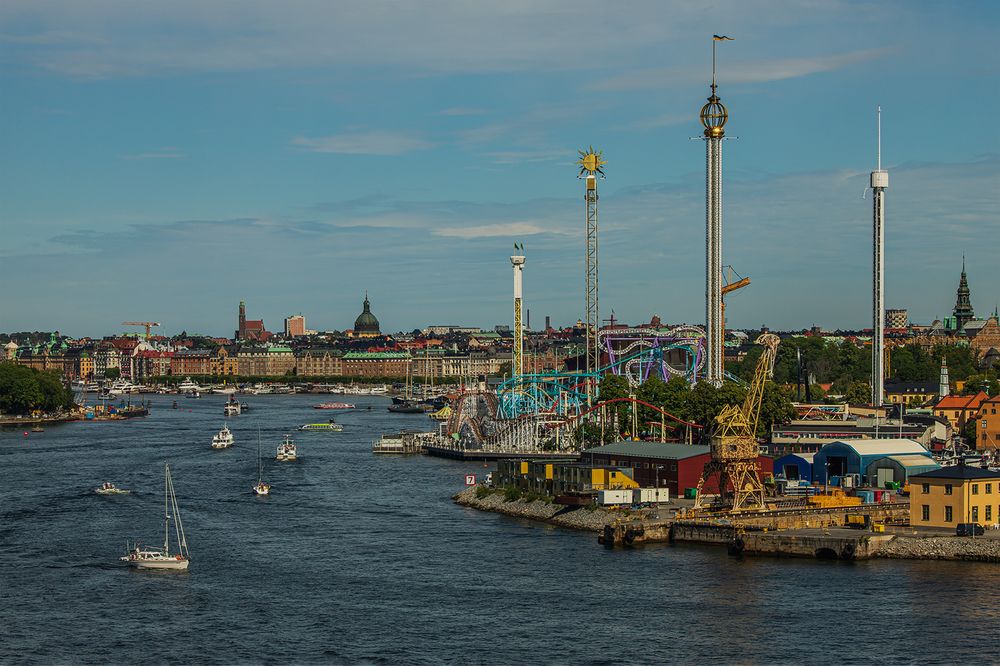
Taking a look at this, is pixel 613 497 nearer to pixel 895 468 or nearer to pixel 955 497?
pixel 955 497

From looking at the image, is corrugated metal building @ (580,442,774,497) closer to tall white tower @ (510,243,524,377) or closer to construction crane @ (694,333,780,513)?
construction crane @ (694,333,780,513)

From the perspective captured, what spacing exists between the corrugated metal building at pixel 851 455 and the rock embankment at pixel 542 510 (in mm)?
13032

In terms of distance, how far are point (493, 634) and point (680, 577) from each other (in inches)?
344

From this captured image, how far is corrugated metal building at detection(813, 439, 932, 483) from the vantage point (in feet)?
202

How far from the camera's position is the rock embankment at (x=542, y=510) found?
2085 inches

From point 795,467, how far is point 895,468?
4.82 metres

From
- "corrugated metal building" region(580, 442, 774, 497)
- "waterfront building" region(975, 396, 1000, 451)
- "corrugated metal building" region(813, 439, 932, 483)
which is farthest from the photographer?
"waterfront building" region(975, 396, 1000, 451)

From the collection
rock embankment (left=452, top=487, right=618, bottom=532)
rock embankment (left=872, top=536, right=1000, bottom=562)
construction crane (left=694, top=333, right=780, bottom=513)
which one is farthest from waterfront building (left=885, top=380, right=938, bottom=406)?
rock embankment (left=872, top=536, right=1000, bottom=562)

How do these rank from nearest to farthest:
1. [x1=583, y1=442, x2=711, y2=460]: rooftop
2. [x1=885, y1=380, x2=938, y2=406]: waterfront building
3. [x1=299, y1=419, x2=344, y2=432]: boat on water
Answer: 1. [x1=583, y1=442, x2=711, y2=460]: rooftop
2. [x1=885, y1=380, x2=938, y2=406]: waterfront building
3. [x1=299, y1=419, x2=344, y2=432]: boat on water

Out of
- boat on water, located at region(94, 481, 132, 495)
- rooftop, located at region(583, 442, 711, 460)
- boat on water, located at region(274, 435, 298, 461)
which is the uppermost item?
rooftop, located at region(583, 442, 711, 460)

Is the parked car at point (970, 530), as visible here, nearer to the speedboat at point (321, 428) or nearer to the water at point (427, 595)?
the water at point (427, 595)

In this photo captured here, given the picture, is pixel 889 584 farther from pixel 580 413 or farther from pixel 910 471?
pixel 580 413

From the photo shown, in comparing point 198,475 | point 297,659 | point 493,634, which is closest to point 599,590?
point 493,634

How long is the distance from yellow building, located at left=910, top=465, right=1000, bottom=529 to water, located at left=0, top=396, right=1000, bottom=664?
3835mm
